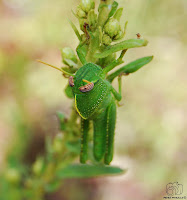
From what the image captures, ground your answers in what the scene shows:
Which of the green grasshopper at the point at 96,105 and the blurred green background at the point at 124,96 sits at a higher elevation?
the blurred green background at the point at 124,96

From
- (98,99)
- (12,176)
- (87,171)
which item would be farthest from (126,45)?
(12,176)

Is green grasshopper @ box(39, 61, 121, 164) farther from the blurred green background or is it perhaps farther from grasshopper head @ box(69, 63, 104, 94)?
the blurred green background

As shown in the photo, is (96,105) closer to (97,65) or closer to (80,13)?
(97,65)

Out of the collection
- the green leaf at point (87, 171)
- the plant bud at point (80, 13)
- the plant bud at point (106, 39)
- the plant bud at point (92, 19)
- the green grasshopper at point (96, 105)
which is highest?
the plant bud at point (80, 13)

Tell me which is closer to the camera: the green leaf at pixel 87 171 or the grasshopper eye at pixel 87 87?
the grasshopper eye at pixel 87 87

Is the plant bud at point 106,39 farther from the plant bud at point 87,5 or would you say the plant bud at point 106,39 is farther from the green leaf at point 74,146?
the green leaf at point 74,146

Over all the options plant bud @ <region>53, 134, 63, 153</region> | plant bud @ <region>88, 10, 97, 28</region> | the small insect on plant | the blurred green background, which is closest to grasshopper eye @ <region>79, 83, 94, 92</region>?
the small insect on plant

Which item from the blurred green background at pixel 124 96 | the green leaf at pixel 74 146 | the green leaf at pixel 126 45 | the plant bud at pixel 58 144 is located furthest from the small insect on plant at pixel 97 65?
the blurred green background at pixel 124 96

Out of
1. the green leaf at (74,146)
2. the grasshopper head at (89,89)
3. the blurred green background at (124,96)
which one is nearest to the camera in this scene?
the grasshopper head at (89,89)
